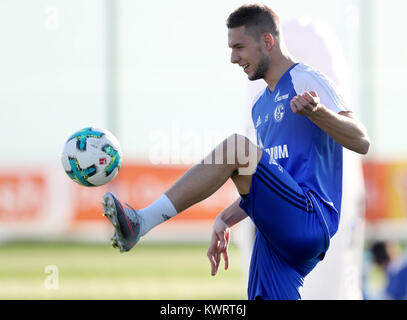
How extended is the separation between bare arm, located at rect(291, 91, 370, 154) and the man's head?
2.44 feet

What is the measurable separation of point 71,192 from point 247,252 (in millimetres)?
16083

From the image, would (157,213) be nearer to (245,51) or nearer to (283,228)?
(283,228)

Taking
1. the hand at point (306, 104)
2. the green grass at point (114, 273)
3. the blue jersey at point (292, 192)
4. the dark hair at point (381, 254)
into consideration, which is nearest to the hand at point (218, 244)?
the blue jersey at point (292, 192)

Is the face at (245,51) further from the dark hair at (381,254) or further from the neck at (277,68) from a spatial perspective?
the dark hair at (381,254)

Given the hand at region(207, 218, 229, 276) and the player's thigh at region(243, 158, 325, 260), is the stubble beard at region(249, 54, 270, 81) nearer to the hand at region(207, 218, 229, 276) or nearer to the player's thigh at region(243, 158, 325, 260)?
the player's thigh at region(243, 158, 325, 260)

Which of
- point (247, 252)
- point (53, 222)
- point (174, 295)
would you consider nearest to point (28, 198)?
point (53, 222)

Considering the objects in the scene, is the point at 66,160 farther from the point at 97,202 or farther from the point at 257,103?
the point at 97,202

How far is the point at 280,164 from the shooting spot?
5.80 metres

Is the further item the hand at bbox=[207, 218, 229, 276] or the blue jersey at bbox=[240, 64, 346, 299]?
the hand at bbox=[207, 218, 229, 276]

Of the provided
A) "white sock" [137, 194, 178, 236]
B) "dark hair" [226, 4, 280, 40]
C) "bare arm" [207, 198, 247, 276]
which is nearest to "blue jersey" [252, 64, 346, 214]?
"dark hair" [226, 4, 280, 40]

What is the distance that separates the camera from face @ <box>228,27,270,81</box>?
5.81m

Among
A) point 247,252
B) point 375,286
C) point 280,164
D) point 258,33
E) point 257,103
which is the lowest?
point 375,286
